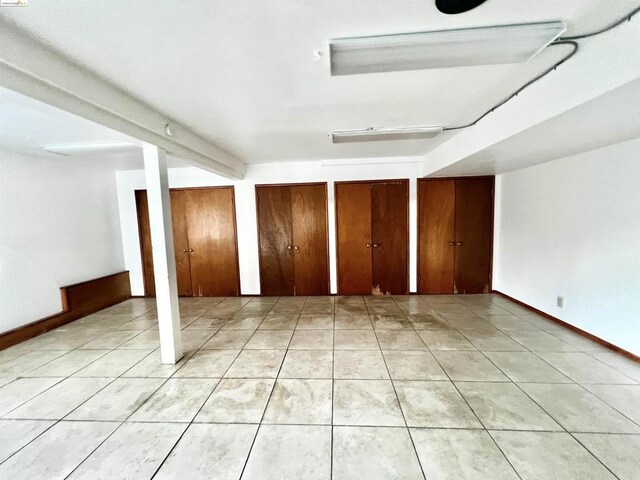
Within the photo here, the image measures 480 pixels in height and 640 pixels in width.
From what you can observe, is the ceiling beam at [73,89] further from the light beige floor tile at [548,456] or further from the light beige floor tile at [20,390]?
the light beige floor tile at [548,456]

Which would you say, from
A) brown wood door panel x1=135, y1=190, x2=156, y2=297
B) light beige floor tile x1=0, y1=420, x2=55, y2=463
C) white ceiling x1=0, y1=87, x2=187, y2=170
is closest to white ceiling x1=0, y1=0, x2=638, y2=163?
white ceiling x1=0, y1=87, x2=187, y2=170

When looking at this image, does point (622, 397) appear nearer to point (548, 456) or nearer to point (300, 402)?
point (548, 456)

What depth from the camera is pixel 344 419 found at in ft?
6.10

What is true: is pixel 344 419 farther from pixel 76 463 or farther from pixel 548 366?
pixel 548 366

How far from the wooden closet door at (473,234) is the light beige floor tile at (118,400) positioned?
16.0 ft

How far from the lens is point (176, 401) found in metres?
2.10

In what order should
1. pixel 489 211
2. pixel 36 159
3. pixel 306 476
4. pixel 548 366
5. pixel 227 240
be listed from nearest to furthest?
1. pixel 306 476
2. pixel 548 366
3. pixel 36 159
4. pixel 489 211
5. pixel 227 240

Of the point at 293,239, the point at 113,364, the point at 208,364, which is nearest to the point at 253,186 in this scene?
the point at 293,239

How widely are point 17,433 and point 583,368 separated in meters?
4.74

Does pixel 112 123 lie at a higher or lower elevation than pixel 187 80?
lower

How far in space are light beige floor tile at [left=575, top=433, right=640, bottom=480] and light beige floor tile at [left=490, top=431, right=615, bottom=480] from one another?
0.06 m

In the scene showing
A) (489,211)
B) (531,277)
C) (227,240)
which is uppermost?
(489,211)

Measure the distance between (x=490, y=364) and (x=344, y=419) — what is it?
1637mm

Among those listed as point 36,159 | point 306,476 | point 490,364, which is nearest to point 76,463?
point 306,476
